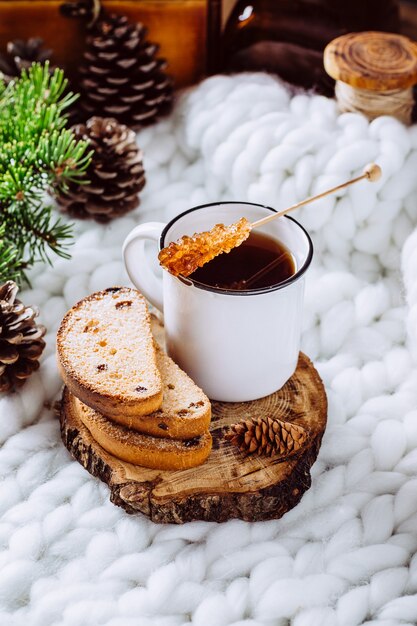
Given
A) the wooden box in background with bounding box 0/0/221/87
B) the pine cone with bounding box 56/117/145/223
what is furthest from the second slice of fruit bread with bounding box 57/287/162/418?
the wooden box in background with bounding box 0/0/221/87

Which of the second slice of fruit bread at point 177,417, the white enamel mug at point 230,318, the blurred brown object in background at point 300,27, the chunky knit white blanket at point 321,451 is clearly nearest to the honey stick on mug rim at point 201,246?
the white enamel mug at point 230,318

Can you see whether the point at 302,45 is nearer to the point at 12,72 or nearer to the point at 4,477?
the point at 12,72

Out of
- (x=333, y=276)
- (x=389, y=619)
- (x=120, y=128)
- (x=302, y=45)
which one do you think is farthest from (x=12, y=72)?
(x=389, y=619)

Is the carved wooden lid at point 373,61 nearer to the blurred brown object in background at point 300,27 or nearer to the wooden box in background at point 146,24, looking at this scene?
the blurred brown object in background at point 300,27

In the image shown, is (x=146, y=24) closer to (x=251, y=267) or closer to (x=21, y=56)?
(x=21, y=56)

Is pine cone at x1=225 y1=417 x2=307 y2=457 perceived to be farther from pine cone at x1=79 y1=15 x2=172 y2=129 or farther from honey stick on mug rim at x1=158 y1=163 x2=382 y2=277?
pine cone at x1=79 y1=15 x2=172 y2=129
